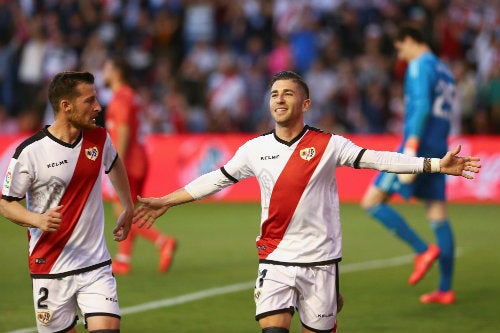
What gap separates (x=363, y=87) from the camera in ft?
73.4

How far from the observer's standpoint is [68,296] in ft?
Answer: 22.9

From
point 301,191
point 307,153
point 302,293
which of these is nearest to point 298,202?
point 301,191

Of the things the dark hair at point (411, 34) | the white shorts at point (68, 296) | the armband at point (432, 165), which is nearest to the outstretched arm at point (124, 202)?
the white shorts at point (68, 296)

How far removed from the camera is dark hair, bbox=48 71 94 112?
23.1ft

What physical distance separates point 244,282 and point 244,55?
12.4 metres

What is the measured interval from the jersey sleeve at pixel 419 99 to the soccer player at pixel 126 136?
10.9ft

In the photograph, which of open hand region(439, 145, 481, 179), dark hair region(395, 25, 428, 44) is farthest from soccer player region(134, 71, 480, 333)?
dark hair region(395, 25, 428, 44)

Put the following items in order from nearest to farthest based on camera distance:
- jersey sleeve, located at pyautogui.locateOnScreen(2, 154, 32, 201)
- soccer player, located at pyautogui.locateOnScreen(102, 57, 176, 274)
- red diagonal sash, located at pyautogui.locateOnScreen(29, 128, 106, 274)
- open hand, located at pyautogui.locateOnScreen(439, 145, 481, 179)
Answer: open hand, located at pyautogui.locateOnScreen(439, 145, 481, 179)
jersey sleeve, located at pyautogui.locateOnScreen(2, 154, 32, 201)
red diagonal sash, located at pyautogui.locateOnScreen(29, 128, 106, 274)
soccer player, located at pyautogui.locateOnScreen(102, 57, 176, 274)

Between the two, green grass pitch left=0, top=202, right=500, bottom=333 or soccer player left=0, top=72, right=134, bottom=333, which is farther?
green grass pitch left=0, top=202, right=500, bottom=333

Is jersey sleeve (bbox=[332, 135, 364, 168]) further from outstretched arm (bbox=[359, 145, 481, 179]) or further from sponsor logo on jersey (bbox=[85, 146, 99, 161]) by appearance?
sponsor logo on jersey (bbox=[85, 146, 99, 161])

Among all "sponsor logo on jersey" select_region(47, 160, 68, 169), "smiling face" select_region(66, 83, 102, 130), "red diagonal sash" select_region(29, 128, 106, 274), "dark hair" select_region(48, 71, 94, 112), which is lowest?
"red diagonal sash" select_region(29, 128, 106, 274)

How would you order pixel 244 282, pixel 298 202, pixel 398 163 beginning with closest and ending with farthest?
pixel 398 163, pixel 298 202, pixel 244 282

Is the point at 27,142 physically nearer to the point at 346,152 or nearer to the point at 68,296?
the point at 68,296

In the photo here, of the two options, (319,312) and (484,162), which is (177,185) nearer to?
(484,162)
